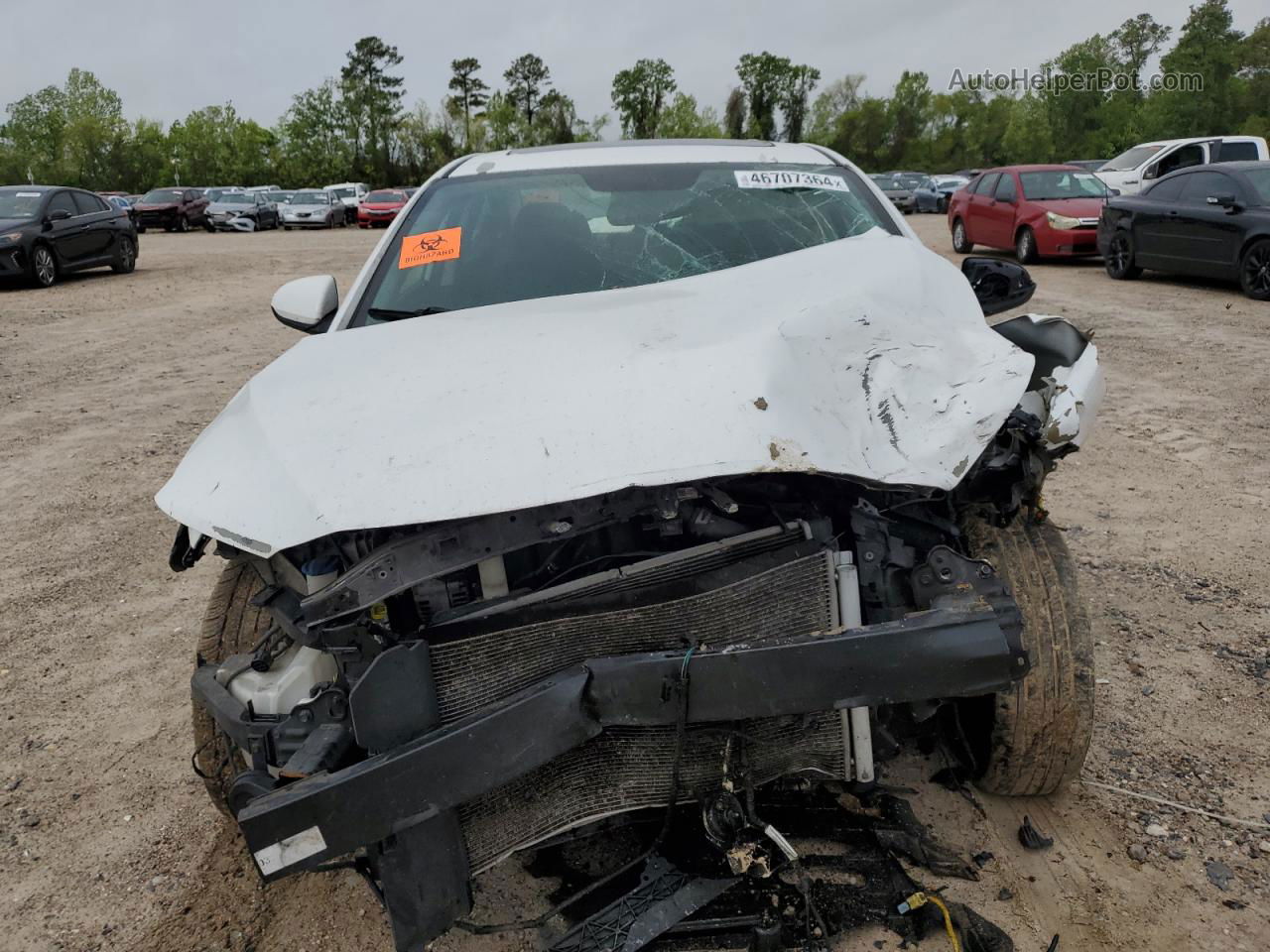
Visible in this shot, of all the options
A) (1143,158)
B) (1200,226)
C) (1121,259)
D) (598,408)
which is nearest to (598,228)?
(598,408)

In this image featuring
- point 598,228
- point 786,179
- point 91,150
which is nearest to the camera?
point 598,228

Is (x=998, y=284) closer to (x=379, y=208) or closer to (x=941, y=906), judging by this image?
(x=941, y=906)

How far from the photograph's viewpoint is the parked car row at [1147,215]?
398 inches

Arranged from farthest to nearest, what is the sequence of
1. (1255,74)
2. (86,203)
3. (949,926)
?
(1255,74) < (86,203) < (949,926)

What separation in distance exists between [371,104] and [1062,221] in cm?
6710

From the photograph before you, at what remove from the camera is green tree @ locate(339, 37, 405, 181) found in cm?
6712

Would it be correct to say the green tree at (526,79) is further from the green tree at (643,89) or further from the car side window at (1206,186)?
the car side window at (1206,186)

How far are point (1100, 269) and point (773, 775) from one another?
43.5ft

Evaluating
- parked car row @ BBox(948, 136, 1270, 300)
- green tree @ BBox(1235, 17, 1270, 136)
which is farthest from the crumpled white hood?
green tree @ BBox(1235, 17, 1270, 136)

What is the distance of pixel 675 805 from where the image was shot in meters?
2.17

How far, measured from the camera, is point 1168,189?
11172mm

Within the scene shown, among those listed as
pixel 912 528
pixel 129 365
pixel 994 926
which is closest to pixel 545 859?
pixel 994 926

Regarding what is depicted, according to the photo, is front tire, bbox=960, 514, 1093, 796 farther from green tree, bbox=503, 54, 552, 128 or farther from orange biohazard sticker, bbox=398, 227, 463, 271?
green tree, bbox=503, 54, 552, 128

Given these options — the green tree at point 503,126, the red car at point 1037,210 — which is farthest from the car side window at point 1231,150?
the green tree at point 503,126
